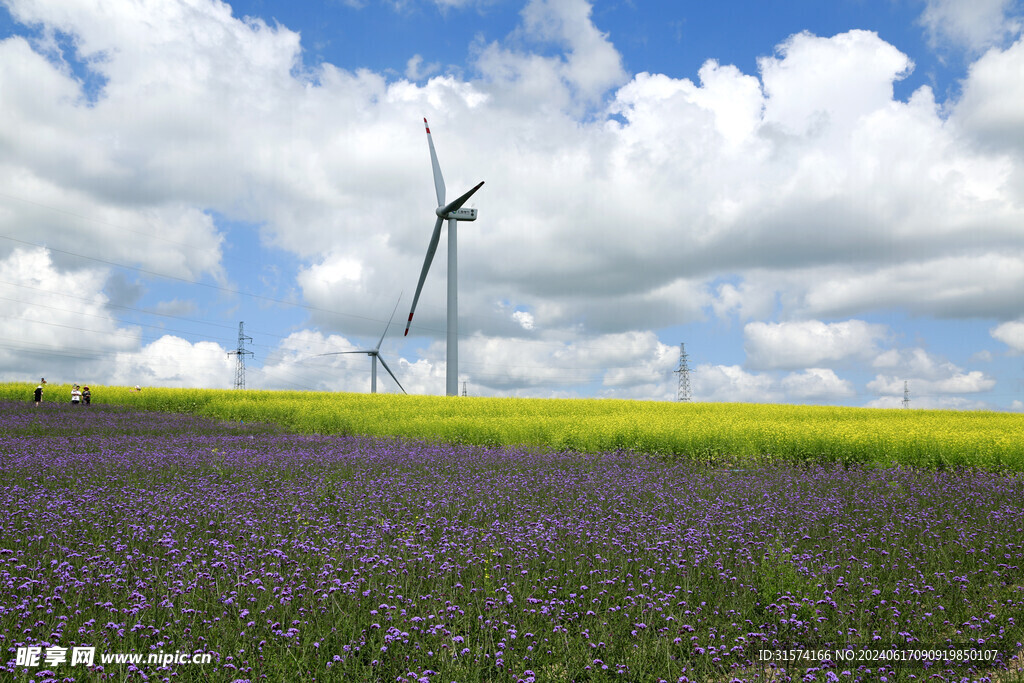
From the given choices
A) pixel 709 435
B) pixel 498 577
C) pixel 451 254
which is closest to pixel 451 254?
pixel 451 254

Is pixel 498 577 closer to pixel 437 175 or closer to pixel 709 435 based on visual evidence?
pixel 709 435

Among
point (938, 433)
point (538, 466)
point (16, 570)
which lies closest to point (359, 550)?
point (16, 570)

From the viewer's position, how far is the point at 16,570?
6027 mm

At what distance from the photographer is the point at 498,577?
594cm

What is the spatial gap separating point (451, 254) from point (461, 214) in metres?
3.58

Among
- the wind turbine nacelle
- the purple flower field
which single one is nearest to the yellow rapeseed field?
the purple flower field

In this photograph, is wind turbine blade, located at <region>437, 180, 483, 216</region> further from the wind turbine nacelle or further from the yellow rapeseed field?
the yellow rapeseed field

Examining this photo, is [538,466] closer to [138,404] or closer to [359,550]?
[359,550]

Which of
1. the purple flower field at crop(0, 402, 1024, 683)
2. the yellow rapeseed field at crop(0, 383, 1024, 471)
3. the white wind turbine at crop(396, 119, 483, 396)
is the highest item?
the white wind turbine at crop(396, 119, 483, 396)

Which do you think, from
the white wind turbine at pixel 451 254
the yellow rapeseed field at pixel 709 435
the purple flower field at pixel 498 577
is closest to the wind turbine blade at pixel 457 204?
the white wind turbine at pixel 451 254

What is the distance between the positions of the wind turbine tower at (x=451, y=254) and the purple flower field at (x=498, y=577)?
27.7 m

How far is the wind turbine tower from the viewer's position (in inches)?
1538

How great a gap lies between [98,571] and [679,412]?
29075 millimetres

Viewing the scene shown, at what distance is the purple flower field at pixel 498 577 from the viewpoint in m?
4.59
